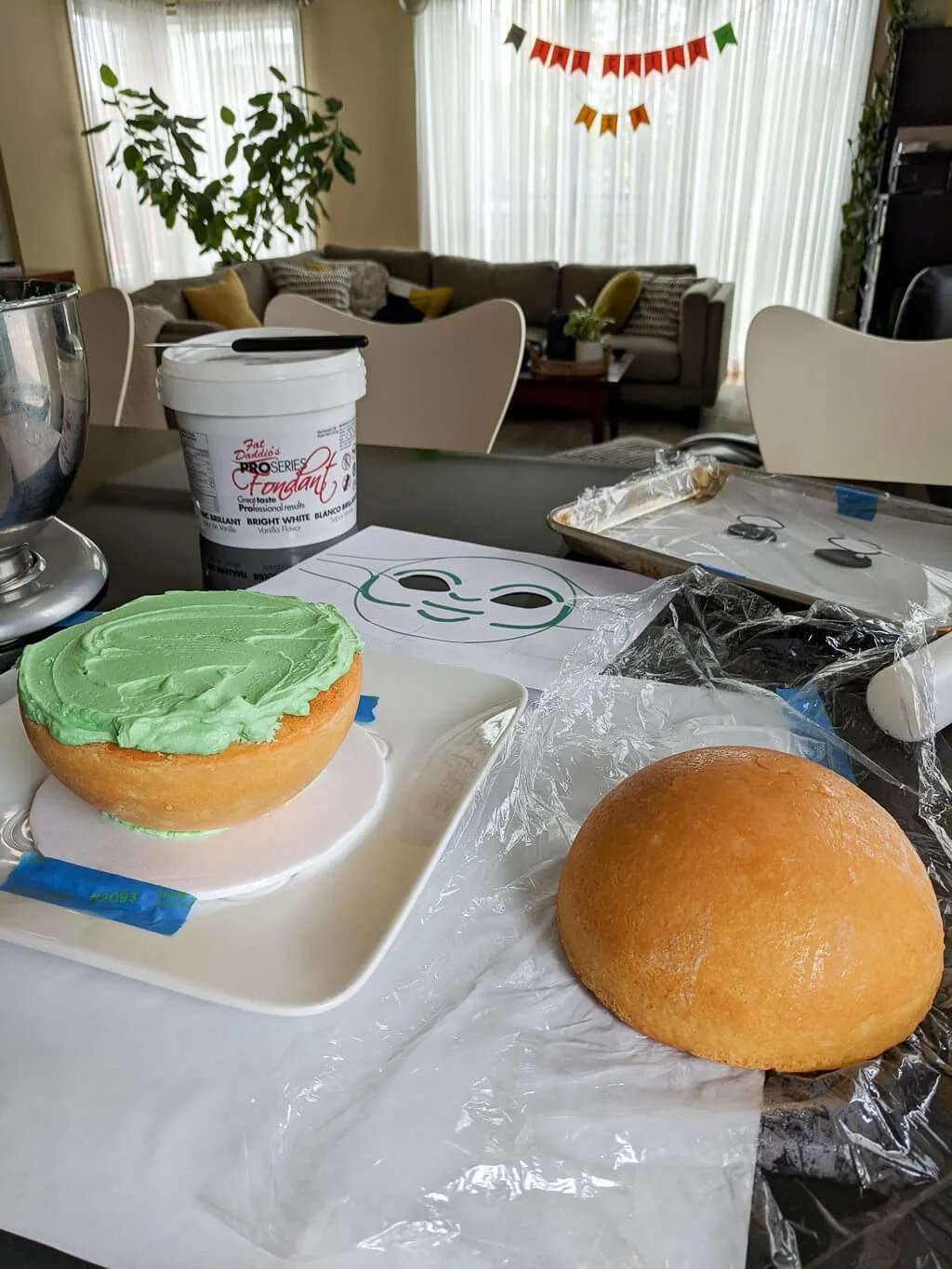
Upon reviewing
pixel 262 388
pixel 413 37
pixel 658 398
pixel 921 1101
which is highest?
pixel 413 37

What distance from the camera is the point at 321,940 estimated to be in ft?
1.01

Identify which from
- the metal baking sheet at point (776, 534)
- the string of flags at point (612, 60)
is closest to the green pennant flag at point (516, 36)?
the string of flags at point (612, 60)

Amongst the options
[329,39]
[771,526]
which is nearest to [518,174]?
[329,39]

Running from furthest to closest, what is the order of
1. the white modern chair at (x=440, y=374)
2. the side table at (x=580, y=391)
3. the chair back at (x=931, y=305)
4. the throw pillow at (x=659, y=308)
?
the throw pillow at (x=659, y=308) → the side table at (x=580, y=391) → the chair back at (x=931, y=305) → the white modern chair at (x=440, y=374)

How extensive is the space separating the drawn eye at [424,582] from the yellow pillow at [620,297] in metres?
3.91

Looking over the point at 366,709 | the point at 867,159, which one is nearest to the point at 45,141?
the point at 867,159

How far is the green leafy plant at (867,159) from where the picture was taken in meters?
3.95

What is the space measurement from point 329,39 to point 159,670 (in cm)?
594

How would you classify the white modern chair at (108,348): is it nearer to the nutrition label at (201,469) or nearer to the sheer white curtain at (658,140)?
the nutrition label at (201,469)

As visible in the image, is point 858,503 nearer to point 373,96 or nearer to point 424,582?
point 424,582

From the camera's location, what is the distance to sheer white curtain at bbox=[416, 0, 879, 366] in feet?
14.1

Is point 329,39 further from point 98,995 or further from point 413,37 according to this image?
point 98,995

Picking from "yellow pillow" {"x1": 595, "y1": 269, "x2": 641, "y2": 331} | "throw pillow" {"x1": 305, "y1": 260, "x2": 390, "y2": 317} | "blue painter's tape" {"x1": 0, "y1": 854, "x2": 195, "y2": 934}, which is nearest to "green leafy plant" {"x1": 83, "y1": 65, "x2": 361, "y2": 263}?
"throw pillow" {"x1": 305, "y1": 260, "x2": 390, "y2": 317}

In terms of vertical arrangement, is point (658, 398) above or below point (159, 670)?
below
